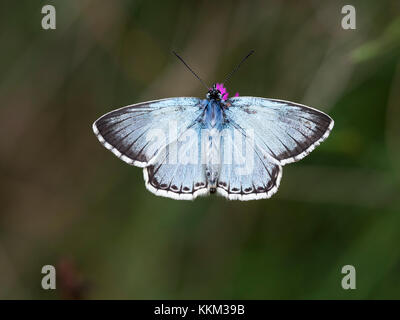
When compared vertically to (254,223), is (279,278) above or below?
below

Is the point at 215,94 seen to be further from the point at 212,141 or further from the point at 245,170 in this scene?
the point at 245,170

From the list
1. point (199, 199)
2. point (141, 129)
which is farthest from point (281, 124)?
point (199, 199)

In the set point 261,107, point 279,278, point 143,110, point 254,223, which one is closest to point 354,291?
point 279,278

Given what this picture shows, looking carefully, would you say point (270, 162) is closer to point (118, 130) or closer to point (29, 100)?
point (118, 130)

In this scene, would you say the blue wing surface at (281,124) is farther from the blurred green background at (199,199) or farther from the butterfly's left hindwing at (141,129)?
the blurred green background at (199,199)

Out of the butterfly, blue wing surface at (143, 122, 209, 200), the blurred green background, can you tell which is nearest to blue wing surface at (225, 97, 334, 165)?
the butterfly

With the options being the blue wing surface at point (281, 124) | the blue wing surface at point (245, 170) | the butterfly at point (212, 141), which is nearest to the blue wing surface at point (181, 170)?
the butterfly at point (212, 141)

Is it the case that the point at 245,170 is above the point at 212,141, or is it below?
below

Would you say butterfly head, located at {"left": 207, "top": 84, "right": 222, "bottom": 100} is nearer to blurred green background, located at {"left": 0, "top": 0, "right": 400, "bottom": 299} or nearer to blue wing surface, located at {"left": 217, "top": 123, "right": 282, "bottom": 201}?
blue wing surface, located at {"left": 217, "top": 123, "right": 282, "bottom": 201}
